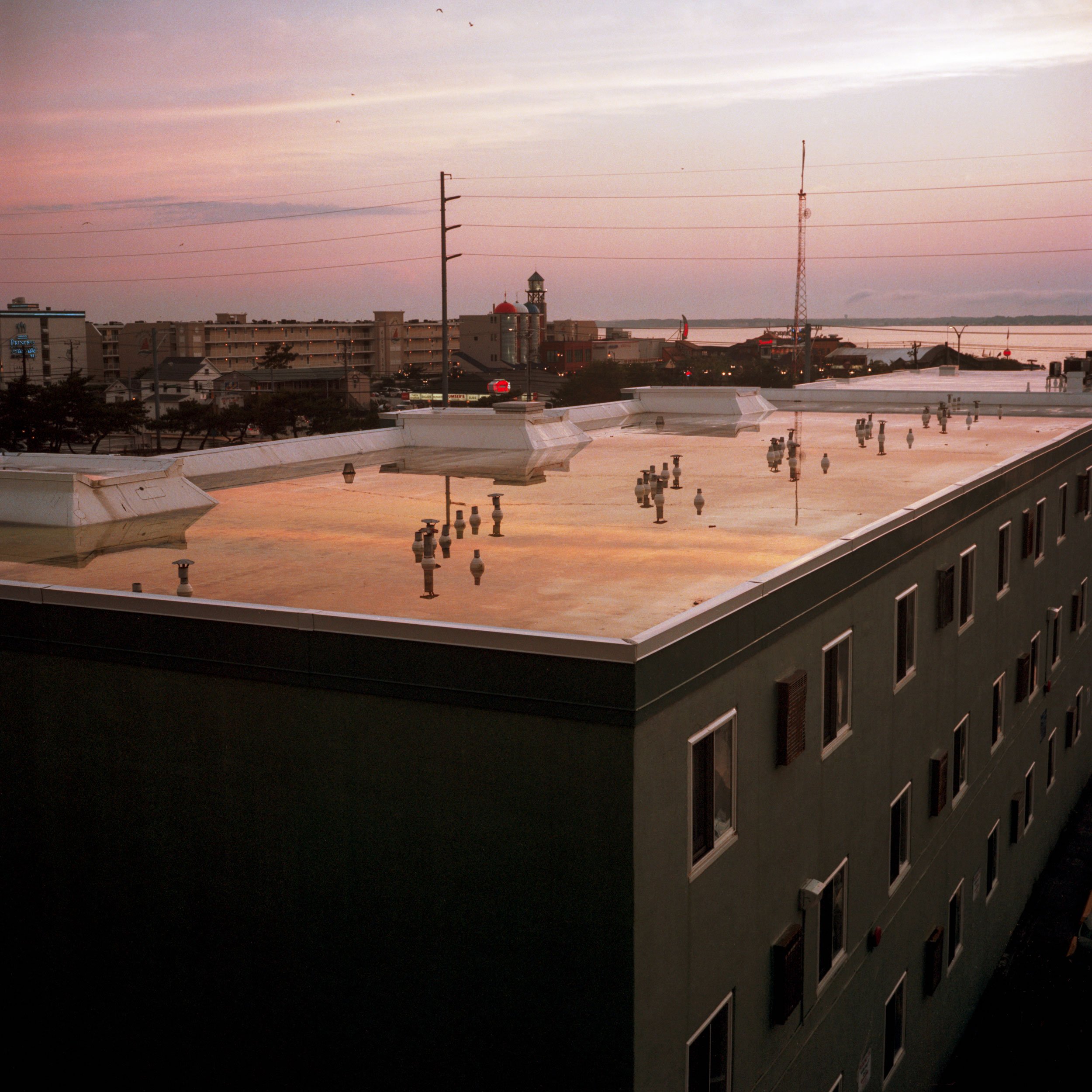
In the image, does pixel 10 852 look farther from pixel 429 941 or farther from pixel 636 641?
pixel 636 641

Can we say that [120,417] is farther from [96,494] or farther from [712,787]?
[712,787]

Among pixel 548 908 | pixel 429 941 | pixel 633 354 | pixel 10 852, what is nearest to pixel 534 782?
pixel 548 908

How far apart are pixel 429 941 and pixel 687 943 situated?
206 cm

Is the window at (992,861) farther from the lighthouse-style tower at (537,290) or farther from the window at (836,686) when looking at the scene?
the lighthouse-style tower at (537,290)

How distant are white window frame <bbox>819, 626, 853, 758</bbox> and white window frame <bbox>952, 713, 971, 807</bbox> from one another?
5.19 meters

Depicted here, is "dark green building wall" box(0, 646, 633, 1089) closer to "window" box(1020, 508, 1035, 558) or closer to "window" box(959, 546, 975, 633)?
"window" box(959, 546, 975, 633)

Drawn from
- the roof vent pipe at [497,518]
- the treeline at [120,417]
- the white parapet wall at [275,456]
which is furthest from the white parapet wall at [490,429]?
the treeline at [120,417]

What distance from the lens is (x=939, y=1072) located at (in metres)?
18.3

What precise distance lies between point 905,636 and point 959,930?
21.7ft

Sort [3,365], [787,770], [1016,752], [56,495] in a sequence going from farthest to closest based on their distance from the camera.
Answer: [3,365] < [1016,752] < [56,495] < [787,770]

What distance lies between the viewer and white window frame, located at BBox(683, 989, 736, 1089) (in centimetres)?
975

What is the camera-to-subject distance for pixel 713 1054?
10.3 m

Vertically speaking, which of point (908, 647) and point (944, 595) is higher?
point (944, 595)

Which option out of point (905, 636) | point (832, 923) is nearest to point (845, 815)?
point (832, 923)
